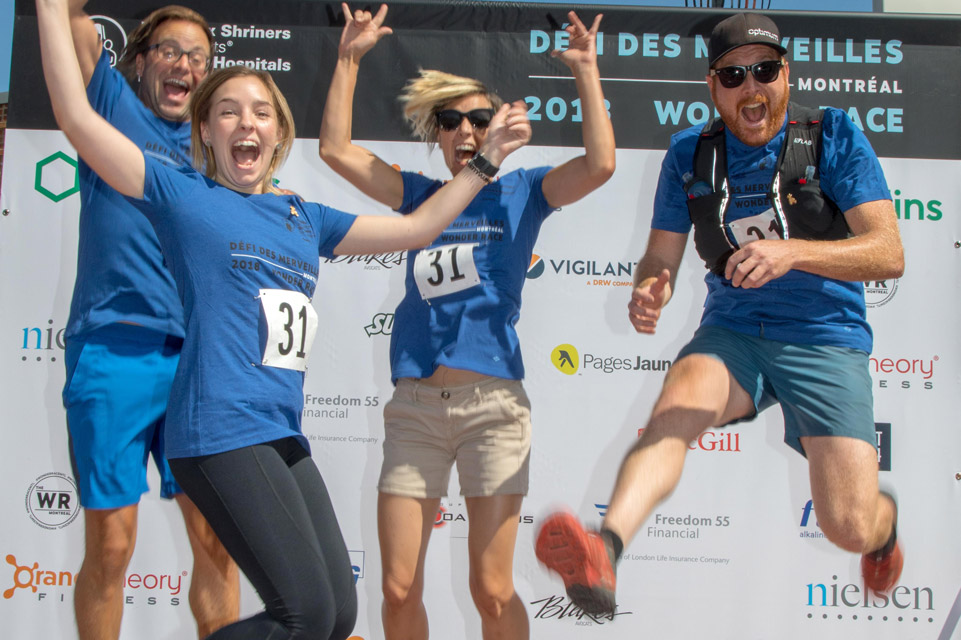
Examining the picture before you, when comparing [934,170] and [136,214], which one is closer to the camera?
[136,214]

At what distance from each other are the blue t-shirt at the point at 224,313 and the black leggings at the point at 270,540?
51 millimetres

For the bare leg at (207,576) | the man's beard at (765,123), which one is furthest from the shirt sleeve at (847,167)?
the bare leg at (207,576)

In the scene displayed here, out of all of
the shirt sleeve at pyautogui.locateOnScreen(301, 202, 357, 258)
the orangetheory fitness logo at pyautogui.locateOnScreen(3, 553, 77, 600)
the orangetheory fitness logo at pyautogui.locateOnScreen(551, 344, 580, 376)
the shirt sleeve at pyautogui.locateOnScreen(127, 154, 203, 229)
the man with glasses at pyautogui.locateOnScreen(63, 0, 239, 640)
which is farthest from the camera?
the orangetheory fitness logo at pyautogui.locateOnScreen(551, 344, 580, 376)

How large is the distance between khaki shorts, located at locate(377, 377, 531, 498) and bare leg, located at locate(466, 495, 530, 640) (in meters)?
0.05

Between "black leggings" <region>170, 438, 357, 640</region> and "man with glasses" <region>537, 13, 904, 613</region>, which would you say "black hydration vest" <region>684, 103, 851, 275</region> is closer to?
"man with glasses" <region>537, 13, 904, 613</region>

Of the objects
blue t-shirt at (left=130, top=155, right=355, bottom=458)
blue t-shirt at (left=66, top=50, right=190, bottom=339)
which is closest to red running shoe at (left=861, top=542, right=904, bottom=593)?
blue t-shirt at (left=130, top=155, right=355, bottom=458)

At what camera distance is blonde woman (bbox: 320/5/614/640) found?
2678mm

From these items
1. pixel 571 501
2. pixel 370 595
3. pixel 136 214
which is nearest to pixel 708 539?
pixel 571 501

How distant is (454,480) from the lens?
3.84 metres

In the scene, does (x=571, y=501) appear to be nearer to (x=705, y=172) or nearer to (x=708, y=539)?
(x=708, y=539)

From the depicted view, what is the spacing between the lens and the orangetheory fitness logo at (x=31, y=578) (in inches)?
143

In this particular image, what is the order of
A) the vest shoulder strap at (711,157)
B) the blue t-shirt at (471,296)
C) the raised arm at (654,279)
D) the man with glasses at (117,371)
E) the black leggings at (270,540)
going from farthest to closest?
the blue t-shirt at (471,296) → the vest shoulder strap at (711,157) → the man with glasses at (117,371) → the raised arm at (654,279) → the black leggings at (270,540)

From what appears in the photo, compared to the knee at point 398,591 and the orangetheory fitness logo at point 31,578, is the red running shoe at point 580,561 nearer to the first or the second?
the knee at point 398,591

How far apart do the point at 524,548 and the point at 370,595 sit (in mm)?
768
